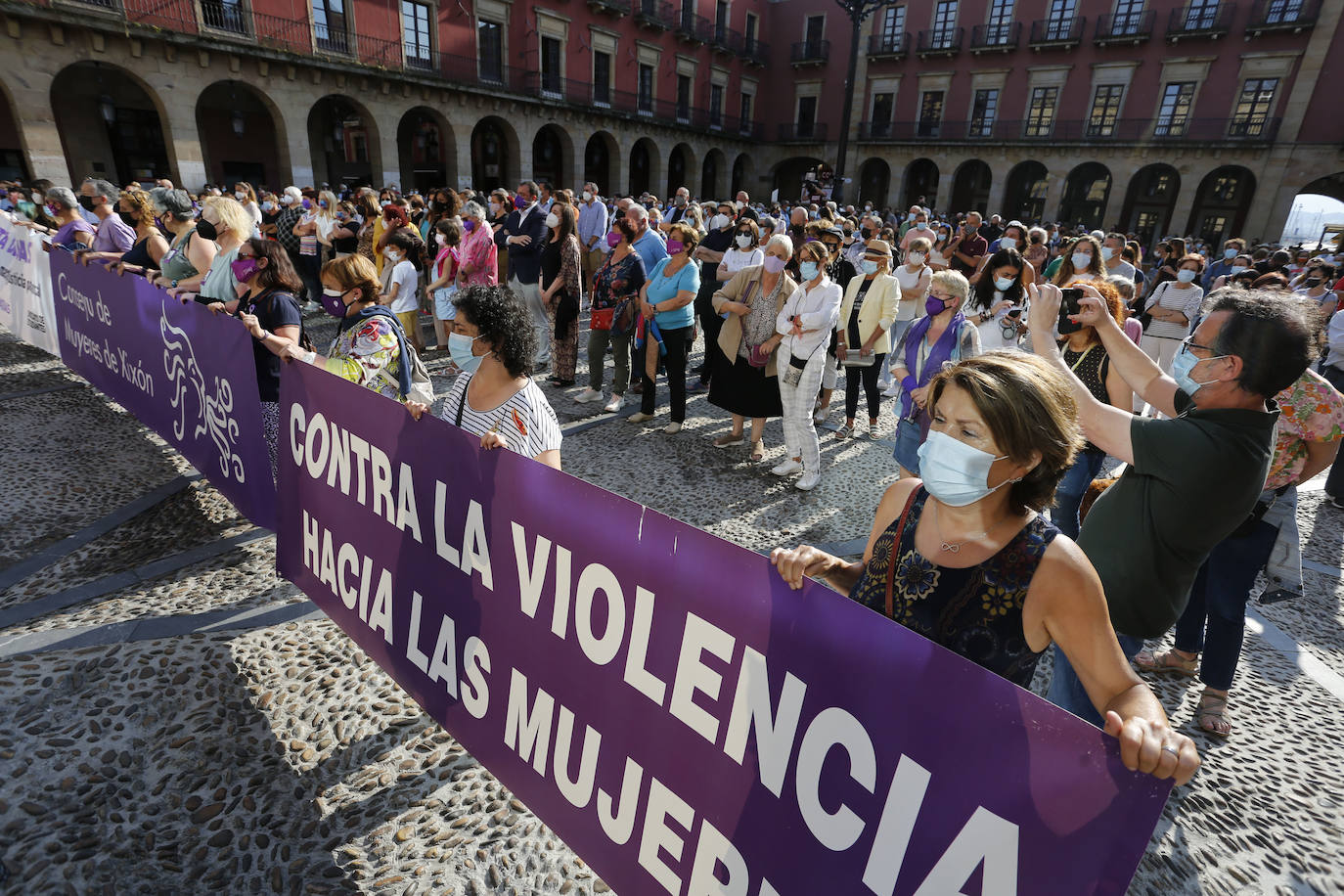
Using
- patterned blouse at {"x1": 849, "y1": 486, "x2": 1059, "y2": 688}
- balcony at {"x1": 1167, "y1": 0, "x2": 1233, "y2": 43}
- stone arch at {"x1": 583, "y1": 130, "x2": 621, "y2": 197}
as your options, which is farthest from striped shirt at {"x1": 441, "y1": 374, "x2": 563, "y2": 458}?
balcony at {"x1": 1167, "y1": 0, "x2": 1233, "y2": 43}

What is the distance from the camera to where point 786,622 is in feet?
4.40

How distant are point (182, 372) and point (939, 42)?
126 ft

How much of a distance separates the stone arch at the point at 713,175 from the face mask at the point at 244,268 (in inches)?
1403

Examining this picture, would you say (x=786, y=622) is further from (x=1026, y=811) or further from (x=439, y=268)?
(x=439, y=268)

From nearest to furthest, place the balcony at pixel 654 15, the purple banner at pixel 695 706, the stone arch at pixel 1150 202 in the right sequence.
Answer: the purple banner at pixel 695 706 → the balcony at pixel 654 15 → the stone arch at pixel 1150 202

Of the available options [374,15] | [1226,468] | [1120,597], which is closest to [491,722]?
[1120,597]

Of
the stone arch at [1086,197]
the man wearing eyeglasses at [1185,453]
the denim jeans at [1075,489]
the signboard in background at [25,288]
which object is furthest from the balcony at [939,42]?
the man wearing eyeglasses at [1185,453]

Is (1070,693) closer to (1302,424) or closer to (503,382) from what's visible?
(1302,424)

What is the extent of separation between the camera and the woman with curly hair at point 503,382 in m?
2.54

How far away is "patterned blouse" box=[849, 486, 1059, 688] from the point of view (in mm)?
1371

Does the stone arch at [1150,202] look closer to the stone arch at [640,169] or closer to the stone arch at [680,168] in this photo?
the stone arch at [680,168]

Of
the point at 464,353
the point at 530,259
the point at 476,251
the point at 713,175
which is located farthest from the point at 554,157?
the point at 464,353

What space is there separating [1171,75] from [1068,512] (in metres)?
34.4

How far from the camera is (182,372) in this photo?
150 inches
